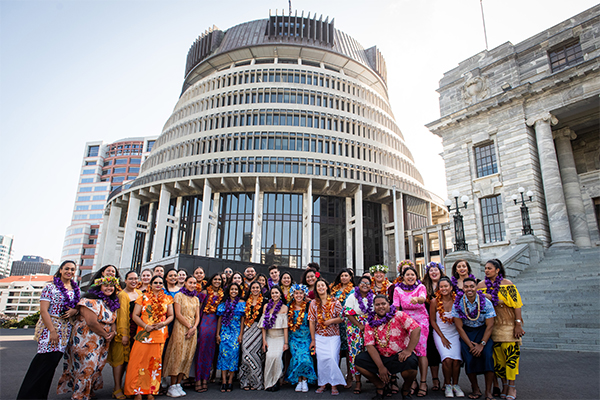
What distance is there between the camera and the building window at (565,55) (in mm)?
20953

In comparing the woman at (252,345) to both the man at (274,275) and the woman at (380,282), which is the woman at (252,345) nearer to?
the man at (274,275)

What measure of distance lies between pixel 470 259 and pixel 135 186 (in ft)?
117

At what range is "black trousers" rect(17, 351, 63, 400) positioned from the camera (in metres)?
5.49

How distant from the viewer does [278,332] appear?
7.52 metres

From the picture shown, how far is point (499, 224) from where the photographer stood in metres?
21.7

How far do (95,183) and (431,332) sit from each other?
354ft

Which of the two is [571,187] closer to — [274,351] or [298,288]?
[298,288]

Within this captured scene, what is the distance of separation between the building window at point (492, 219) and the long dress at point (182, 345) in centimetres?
1992

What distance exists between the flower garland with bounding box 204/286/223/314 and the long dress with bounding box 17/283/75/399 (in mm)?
2489

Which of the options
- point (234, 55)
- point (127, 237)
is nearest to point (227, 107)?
point (234, 55)

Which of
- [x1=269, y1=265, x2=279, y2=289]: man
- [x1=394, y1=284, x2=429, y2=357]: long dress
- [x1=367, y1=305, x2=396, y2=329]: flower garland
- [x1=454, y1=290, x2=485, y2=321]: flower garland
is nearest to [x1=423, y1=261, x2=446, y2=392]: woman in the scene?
[x1=394, y1=284, x2=429, y2=357]: long dress

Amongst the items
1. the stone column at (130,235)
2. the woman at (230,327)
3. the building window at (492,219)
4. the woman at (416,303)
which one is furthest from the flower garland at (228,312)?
the stone column at (130,235)

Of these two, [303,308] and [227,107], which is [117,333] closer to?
[303,308]

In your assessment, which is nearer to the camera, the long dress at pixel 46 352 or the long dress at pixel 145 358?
the long dress at pixel 46 352
